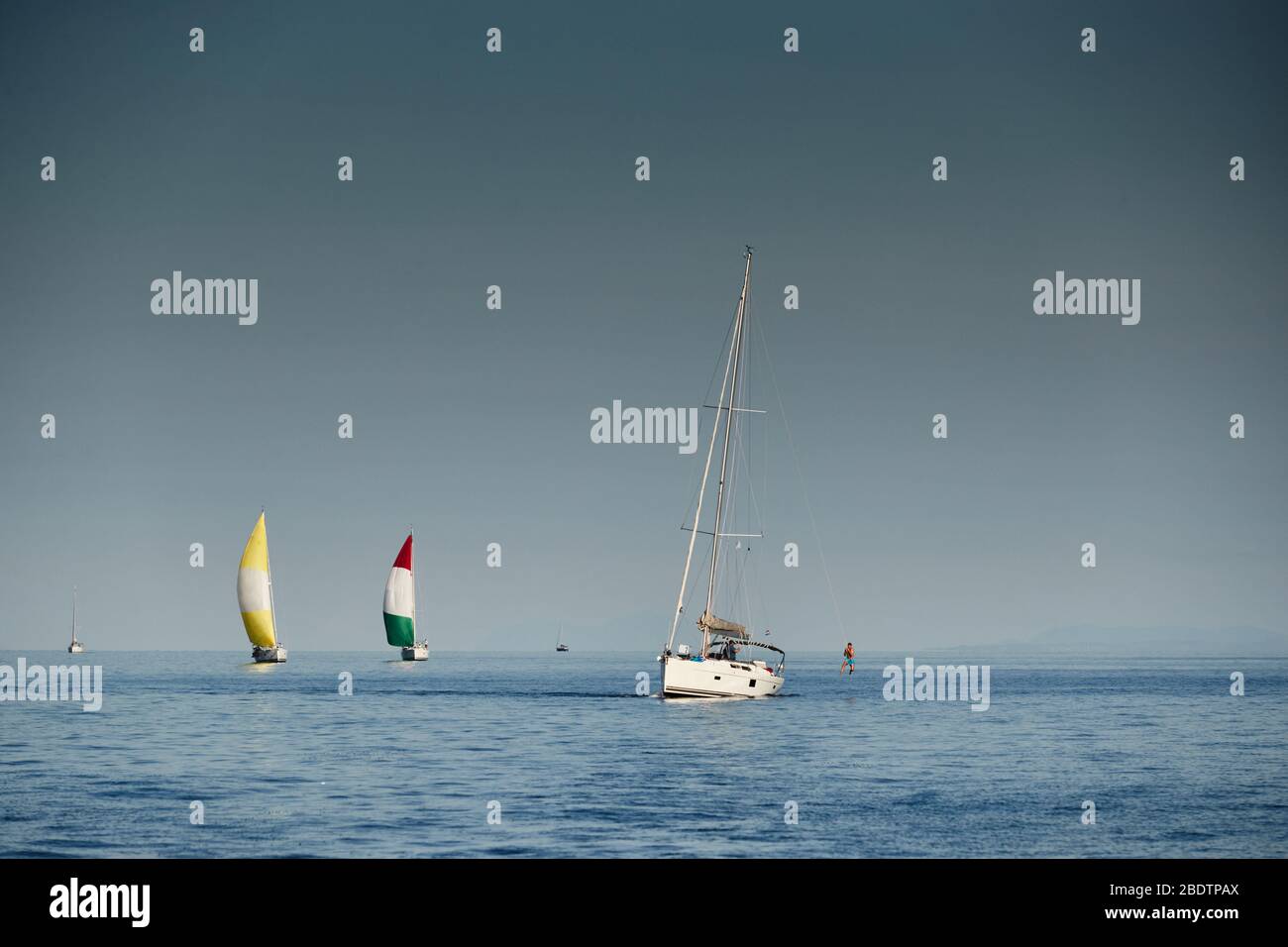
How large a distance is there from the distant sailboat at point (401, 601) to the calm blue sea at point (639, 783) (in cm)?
6838

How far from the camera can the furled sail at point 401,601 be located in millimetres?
147000

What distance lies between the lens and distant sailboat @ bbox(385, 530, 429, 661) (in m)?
147

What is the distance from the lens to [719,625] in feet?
233

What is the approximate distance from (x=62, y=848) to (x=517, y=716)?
158 ft

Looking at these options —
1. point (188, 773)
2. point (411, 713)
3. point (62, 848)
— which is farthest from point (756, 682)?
point (62, 848)

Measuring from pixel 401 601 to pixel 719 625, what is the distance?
8847 centimetres

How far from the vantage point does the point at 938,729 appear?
64438 mm

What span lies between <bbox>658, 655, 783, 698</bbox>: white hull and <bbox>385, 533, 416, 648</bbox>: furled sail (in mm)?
78323

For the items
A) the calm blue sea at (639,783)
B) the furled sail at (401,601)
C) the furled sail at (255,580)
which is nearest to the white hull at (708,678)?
the calm blue sea at (639,783)

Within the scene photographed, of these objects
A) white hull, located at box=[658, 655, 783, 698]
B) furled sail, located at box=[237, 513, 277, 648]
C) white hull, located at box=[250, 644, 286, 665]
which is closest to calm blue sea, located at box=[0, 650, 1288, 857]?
white hull, located at box=[658, 655, 783, 698]

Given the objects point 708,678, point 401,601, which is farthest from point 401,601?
point 708,678

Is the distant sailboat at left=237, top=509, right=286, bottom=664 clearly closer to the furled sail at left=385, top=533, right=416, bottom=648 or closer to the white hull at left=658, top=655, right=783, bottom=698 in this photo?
the furled sail at left=385, top=533, right=416, bottom=648

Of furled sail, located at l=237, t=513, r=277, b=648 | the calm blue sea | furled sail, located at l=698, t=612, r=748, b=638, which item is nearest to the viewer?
the calm blue sea
